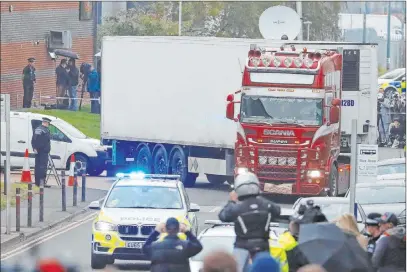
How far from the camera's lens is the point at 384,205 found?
22469 mm

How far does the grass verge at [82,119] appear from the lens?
4691 centimetres

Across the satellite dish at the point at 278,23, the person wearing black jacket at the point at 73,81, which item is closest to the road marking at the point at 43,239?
the satellite dish at the point at 278,23

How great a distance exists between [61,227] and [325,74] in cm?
691

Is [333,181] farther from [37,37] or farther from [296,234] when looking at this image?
[37,37]

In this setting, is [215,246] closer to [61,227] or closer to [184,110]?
[61,227]

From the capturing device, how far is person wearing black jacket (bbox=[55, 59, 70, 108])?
4862 cm

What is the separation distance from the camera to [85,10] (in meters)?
58.4

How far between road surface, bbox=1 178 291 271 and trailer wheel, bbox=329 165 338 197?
3.52 feet

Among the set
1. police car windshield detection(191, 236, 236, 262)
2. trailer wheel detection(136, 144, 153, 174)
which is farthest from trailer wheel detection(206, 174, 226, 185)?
police car windshield detection(191, 236, 236, 262)

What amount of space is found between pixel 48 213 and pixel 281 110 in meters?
5.55

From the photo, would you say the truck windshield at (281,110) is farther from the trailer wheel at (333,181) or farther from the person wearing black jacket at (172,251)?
the person wearing black jacket at (172,251)

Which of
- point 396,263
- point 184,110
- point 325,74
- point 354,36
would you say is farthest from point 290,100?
point 354,36

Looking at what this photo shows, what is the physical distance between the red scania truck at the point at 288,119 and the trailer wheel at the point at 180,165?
3.78m

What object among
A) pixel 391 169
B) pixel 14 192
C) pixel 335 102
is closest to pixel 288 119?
pixel 335 102
